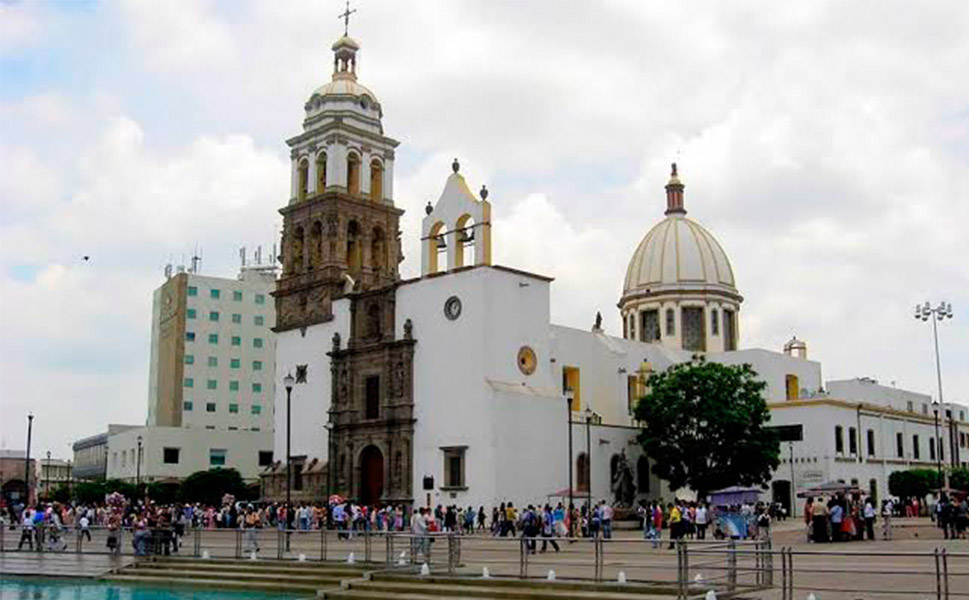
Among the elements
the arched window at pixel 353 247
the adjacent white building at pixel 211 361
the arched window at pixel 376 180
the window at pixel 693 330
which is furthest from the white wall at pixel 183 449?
the window at pixel 693 330

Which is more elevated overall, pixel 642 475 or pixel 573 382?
pixel 573 382

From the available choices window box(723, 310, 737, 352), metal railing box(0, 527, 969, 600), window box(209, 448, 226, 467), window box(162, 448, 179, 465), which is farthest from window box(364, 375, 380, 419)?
window box(209, 448, 226, 467)

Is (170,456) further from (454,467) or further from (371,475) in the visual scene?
(454,467)

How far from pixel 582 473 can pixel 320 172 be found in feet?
76.5

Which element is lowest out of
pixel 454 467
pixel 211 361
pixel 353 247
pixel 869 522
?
pixel 869 522

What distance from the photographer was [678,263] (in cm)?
7694

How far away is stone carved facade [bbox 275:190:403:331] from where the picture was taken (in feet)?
200

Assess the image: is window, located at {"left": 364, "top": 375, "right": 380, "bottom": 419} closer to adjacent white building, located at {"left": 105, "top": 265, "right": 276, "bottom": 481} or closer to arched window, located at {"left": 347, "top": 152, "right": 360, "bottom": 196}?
arched window, located at {"left": 347, "top": 152, "right": 360, "bottom": 196}

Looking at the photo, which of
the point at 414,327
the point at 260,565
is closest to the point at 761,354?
the point at 414,327

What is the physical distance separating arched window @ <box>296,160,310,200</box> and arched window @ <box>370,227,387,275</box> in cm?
483

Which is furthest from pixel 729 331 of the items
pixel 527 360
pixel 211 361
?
pixel 211 361

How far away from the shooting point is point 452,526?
4359 centimetres

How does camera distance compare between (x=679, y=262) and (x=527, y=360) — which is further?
(x=679, y=262)

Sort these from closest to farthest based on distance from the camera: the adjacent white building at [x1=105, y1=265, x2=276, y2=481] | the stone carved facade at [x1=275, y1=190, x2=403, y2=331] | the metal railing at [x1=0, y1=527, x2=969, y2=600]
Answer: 1. the metal railing at [x1=0, y1=527, x2=969, y2=600]
2. the stone carved facade at [x1=275, y1=190, x2=403, y2=331]
3. the adjacent white building at [x1=105, y1=265, x2=276, y2=481]
